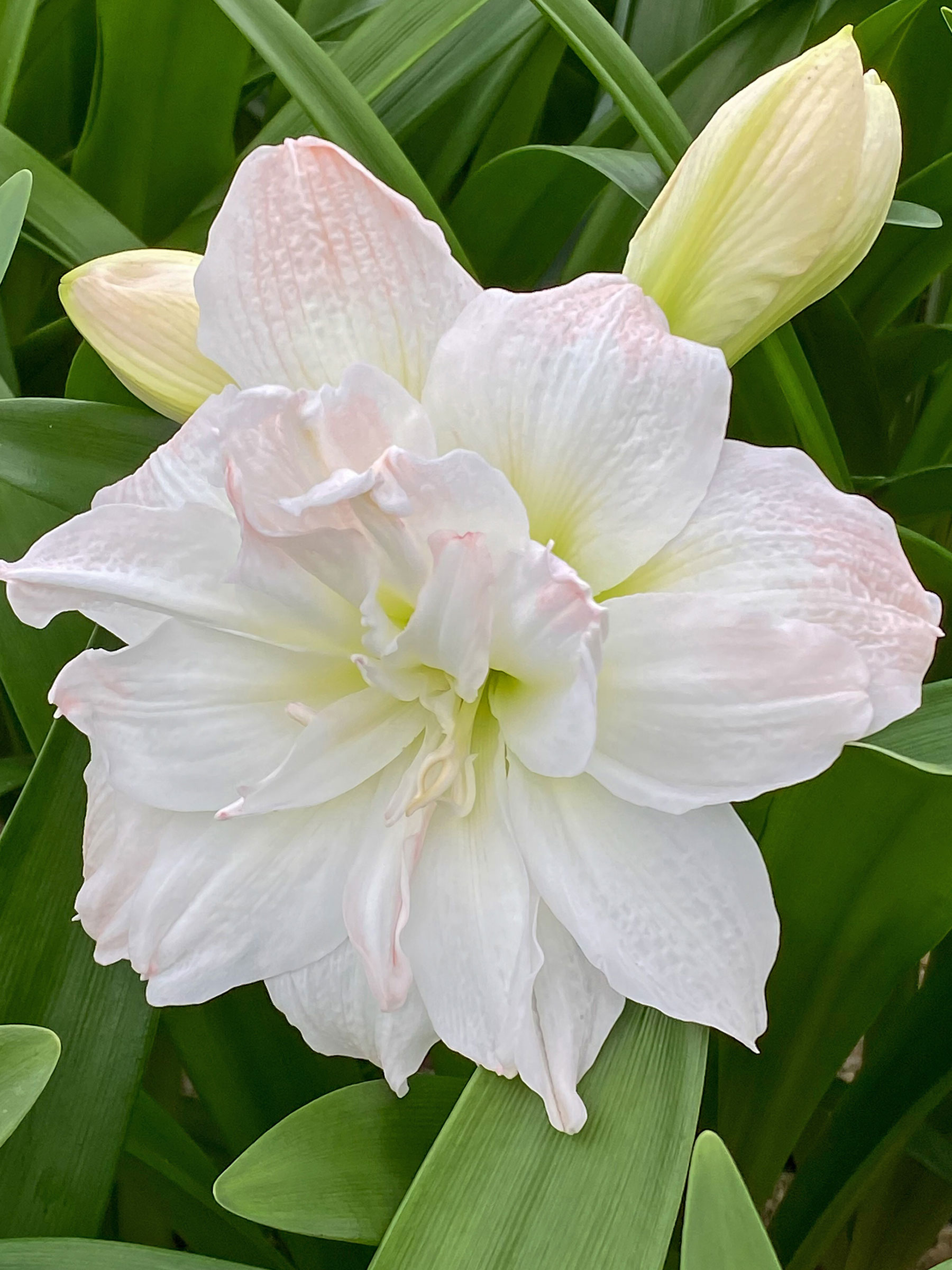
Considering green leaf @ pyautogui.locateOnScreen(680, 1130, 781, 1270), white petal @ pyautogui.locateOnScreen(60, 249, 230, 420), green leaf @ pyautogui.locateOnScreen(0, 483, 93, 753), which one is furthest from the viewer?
green leaf @ pyautogui.locateOnScreen(0, 483, 93, 753)

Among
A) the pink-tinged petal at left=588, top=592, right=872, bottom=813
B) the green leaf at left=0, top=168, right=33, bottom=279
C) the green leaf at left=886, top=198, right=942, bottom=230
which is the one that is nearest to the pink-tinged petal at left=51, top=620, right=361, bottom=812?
the pink-tinged petal at left=588, top=592, right=872, bottom=813

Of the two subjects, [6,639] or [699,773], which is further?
[6,639]

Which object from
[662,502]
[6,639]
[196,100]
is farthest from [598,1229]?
[196,100]

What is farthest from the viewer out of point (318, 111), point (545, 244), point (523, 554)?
point (545, 244)

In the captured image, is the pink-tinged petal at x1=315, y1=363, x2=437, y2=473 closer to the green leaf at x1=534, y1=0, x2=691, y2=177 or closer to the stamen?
the stamen

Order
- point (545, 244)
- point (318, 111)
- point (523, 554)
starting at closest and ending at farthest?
point (523, 554) < point (318, 111) < point (545, 244)

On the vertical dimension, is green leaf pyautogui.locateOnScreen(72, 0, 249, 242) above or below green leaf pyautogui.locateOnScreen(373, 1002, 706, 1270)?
above

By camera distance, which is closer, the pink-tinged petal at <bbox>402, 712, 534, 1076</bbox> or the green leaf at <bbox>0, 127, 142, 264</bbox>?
the pink-tinged petal at <bbox>402, 712, 534, 1076</bbox>

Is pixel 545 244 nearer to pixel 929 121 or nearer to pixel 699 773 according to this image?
pixel 929 121
